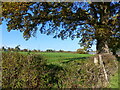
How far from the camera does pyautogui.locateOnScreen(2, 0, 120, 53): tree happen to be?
9758 mm

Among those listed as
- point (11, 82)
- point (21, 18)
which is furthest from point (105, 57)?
point (21, 18)

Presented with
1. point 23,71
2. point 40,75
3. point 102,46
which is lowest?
point 40,75

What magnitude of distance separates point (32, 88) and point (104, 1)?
24.0 ft

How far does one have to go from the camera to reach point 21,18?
11094 millimetres

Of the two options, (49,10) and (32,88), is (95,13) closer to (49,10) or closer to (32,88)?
(49,10)

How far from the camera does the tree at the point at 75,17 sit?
9.76 metres

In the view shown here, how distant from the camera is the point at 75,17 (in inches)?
460

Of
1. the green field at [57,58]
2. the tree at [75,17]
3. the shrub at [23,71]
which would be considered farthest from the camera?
the tree at [75,17]

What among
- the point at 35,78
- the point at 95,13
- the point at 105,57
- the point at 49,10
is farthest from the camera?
the point at 95,13

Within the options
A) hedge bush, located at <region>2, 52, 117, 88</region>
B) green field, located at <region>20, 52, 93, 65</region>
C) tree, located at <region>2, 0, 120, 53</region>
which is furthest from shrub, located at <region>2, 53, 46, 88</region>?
tree, located at <region>2, 0, 120, 53</region>

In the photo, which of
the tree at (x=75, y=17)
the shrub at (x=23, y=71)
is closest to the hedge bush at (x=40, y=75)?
the shrub at (x=23, y=71)

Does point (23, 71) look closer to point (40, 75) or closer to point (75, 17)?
point (40, 75)

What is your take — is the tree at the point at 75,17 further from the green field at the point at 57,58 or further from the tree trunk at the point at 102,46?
the green field at the point at 57,58

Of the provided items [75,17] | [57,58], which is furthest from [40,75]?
[57,58]
